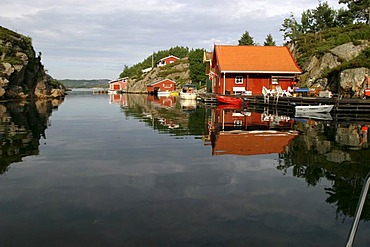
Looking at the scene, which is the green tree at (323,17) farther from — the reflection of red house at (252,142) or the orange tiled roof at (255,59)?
the reflection of red house at (252,142)

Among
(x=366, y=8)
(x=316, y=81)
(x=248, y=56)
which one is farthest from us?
(x=366, y=8)

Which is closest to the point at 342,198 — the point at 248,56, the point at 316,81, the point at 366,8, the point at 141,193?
the point at 141,193

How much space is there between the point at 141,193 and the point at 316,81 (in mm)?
39186

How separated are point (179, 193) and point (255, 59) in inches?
1633

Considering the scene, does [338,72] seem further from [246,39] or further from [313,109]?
[246,39]

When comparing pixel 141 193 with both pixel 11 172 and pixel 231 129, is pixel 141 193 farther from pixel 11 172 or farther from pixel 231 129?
pixel 231 129

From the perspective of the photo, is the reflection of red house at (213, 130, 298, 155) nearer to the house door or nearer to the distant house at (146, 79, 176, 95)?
the house door

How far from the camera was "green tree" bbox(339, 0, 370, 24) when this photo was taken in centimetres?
5675

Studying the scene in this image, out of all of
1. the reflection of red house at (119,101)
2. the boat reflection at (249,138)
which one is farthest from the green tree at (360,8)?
the boat reflection at (249,138)

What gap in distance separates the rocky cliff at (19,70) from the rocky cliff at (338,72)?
4209 centimetres

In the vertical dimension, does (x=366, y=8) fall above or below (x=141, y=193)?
above

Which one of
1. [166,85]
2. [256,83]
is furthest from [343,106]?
[166,85]

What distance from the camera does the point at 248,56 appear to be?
4753cm

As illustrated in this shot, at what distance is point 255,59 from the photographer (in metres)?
46.8
